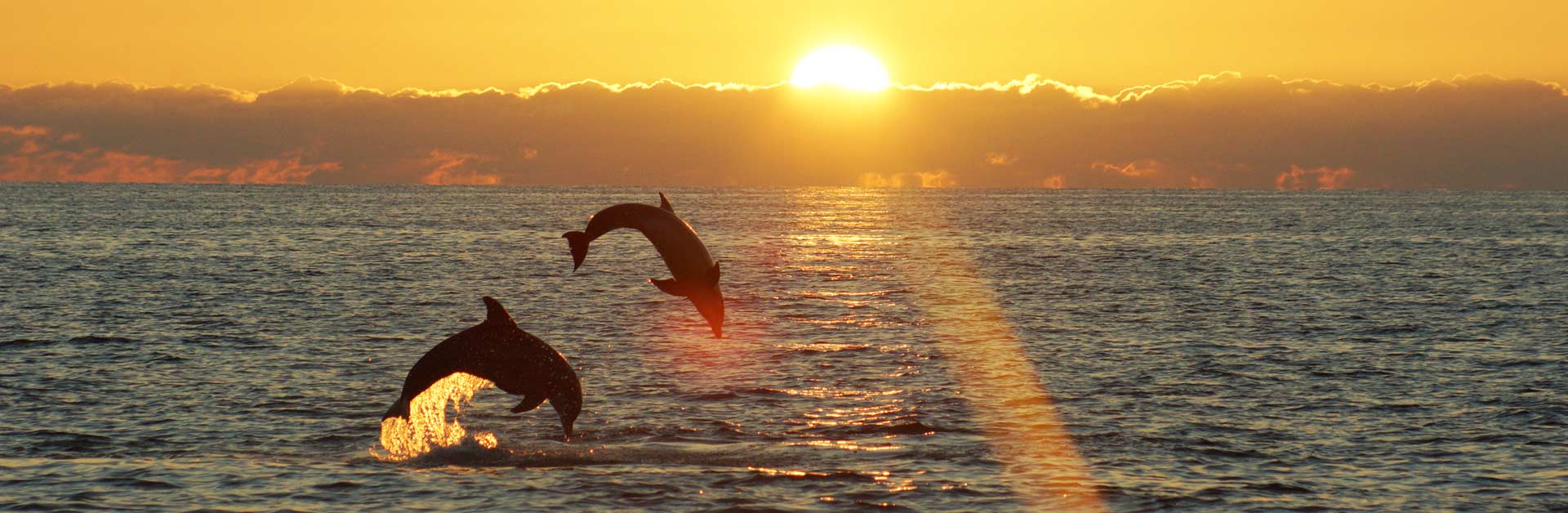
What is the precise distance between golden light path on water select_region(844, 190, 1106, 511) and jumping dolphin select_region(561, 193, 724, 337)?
1286 centimetres

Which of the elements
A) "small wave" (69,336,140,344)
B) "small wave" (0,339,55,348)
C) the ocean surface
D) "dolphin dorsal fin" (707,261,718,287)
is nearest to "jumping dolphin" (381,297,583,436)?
the ocean surface

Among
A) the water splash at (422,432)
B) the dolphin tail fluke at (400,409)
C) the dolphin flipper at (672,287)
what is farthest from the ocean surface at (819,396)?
the dolphin flipper at (672,287)

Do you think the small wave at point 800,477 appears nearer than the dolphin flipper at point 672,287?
No

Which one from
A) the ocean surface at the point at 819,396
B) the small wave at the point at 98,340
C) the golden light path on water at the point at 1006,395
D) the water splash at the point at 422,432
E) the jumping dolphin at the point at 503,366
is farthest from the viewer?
the small wave at the point at 98,340

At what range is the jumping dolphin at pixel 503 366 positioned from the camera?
24281 mm

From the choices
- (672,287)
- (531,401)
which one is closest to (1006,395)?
(531,401)

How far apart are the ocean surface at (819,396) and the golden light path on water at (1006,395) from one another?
140 millimetres

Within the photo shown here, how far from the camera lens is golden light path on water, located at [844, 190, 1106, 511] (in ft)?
91.2

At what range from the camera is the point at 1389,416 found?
35.7m

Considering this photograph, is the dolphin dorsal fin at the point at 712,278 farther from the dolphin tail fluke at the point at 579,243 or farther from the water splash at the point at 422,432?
the water splash at the point at 422,432

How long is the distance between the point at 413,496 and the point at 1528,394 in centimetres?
2930

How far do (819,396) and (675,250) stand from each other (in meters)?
23.8

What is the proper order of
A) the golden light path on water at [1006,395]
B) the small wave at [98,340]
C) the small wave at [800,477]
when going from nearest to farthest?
the small wave at [800,477]
the golden light path on water at [1006,395]
the small wave at [98,340]

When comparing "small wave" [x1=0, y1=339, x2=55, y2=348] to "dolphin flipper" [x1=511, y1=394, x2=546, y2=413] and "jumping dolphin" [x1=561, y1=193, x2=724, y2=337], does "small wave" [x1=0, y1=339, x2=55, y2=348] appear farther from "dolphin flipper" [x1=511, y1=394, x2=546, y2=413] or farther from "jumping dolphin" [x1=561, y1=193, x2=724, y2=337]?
"jumping dolphin" [x1=561, y1=193, x2=724, y2=337]
